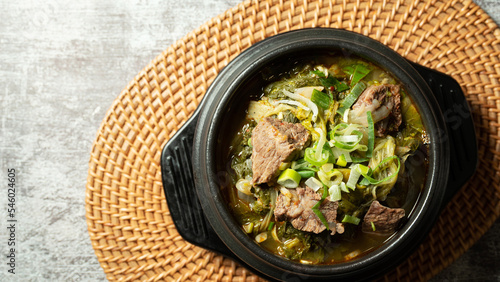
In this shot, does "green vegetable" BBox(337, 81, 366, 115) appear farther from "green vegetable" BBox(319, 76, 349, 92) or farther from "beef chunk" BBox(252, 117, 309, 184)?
"beef chunk" BBox(252, 117, 309, 184)

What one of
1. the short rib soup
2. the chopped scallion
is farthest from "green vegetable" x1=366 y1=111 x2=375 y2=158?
the chopped scallion

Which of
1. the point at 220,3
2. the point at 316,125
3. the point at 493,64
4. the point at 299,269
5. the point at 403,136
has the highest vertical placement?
the point at 220,3

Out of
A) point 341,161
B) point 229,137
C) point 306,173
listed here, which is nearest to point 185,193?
point 229,137

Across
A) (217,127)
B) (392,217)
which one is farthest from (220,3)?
(392,217)

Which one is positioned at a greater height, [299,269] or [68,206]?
[68,206]

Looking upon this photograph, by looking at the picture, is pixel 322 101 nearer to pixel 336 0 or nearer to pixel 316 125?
pixel 316 125

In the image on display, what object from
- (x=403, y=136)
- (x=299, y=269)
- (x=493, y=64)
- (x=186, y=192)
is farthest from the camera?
(x=493, y=64)

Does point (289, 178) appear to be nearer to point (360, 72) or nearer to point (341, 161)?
point (341, 161)
